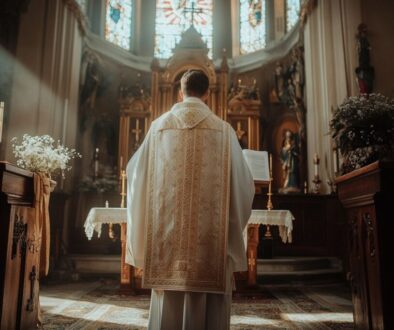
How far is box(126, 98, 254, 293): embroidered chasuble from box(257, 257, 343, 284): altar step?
413cm

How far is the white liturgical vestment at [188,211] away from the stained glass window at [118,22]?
1064cm

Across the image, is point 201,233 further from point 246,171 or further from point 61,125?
point 61,125

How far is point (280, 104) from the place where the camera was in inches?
466

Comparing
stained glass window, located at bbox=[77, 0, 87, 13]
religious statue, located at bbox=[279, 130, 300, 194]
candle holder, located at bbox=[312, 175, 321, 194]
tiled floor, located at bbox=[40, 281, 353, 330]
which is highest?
stained glass window, located at bbox=[77, 0, 87, 13]

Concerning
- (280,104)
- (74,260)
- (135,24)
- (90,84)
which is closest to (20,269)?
(74,260)

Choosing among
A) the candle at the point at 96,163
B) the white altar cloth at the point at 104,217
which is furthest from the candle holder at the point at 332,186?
the candle at the point at 96,163

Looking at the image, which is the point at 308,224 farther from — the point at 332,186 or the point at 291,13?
the point at 291,13

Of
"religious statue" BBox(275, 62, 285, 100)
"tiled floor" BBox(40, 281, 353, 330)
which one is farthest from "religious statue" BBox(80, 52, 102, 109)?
"tiled floor" BBox(40, 281, 353, 330)

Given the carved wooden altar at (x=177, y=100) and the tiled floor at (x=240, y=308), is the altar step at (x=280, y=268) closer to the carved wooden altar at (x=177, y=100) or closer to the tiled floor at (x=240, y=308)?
the tiled floor at (x=240, y=308)

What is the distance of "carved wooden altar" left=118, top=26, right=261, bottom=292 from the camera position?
10898 mm

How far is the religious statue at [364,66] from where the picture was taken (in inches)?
293

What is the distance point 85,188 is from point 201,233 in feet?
22.2

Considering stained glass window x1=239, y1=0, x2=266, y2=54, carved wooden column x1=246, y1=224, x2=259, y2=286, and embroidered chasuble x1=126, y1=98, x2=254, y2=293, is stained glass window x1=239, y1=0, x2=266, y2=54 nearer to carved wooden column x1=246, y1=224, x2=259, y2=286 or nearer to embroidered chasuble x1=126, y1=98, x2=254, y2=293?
carved wooden column x1=246, y1=224, x2=259, y2=286

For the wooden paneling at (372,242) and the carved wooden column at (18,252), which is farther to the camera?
the carved wooden column at (18,252)
